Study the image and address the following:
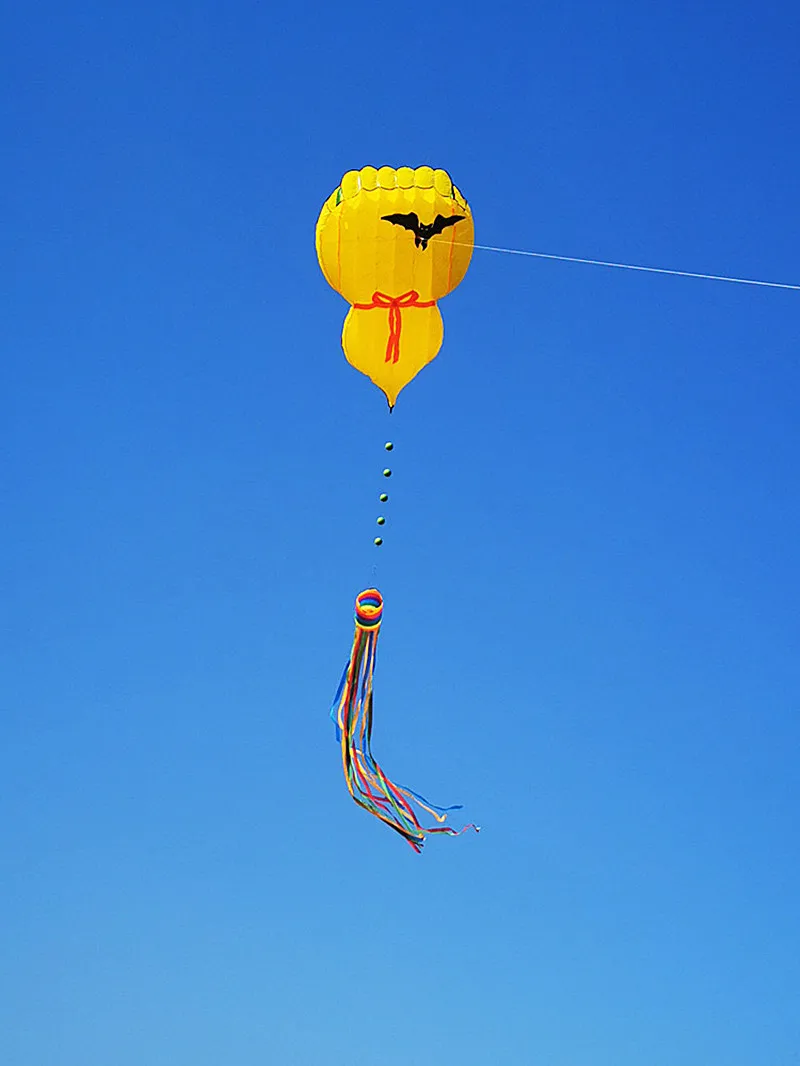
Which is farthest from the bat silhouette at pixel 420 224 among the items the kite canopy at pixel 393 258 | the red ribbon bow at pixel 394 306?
the red ribbon bow at pixel 394 306

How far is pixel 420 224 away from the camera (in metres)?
15.4

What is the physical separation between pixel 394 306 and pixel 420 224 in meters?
0.90

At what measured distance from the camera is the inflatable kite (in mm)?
15352

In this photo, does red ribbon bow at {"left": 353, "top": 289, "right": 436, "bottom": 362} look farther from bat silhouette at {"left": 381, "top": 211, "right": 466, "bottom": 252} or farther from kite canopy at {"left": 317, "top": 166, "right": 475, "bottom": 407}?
bat silhouette at {"left": 381, "top": 211, "right": 466, "bottom": 252}

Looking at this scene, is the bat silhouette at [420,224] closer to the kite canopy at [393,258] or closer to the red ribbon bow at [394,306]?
the kite canopy at [393,258]

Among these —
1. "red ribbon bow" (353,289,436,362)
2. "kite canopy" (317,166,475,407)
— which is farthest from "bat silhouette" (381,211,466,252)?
"red ribbon bow" (353,289,436,362)

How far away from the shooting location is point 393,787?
1464 cm

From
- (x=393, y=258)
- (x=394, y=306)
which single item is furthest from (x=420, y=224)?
(x=394, y=306)

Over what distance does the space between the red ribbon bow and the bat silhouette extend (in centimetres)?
54

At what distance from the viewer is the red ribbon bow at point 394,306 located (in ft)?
51.4

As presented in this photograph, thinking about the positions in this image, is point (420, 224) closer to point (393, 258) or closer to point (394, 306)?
point (393, 258)

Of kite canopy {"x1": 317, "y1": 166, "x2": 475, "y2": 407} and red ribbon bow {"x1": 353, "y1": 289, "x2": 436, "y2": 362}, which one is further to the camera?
red ribbon bow {"x1": 353, "y1": 289, "x2": 436, "y2": 362}

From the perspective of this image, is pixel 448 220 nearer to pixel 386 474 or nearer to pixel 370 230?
pixel 370 230

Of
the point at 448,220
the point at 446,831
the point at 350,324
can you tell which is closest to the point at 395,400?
the point at 350,324
